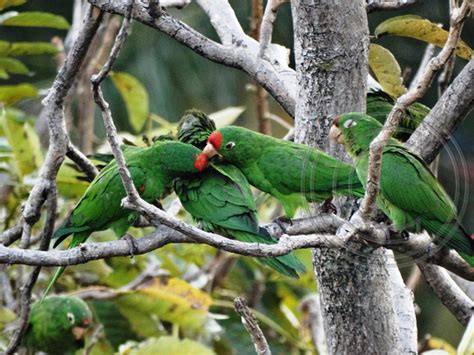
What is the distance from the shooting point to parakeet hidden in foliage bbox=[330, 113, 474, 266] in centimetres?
231

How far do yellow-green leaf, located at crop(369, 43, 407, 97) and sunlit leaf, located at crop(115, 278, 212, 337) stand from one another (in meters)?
1.16

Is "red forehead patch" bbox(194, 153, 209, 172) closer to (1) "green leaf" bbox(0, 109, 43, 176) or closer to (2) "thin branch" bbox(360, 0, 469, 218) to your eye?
(2) "thin branch" bbox(360, 0, 469, 218)

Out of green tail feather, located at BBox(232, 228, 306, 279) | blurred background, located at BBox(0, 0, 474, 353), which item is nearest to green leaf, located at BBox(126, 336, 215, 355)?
green tail feather, located at BBox(232, 228, 306, 279)

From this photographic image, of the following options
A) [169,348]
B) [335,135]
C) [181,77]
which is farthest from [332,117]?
[181,77]

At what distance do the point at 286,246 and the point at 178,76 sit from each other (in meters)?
6.97

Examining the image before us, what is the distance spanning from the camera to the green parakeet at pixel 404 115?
2707 mm

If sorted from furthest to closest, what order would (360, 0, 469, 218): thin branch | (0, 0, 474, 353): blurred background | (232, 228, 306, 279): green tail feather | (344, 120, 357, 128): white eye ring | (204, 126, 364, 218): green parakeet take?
(0, 0, 474, 353): blurred background → (232, 228, 306, 279): green tail feather → (204, 126, 364, 218): green parakeet → (344, 120, 357, 128): white eye ring → (360, 0, 469, 218): thin branch

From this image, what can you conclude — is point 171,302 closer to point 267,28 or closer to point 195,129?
point 195,129

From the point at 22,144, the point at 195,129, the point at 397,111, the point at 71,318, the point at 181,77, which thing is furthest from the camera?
the point at 181,77

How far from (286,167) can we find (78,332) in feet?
4.54

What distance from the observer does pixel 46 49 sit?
3.84m

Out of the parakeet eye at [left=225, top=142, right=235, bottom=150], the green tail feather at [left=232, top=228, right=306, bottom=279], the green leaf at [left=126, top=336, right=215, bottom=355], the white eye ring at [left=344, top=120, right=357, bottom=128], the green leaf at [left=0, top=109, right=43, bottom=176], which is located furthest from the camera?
the green leaf at [left=0, top=109, right=43, bottom=176]

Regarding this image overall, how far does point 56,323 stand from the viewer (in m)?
3.46

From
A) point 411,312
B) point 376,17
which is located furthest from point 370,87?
point 376,17
